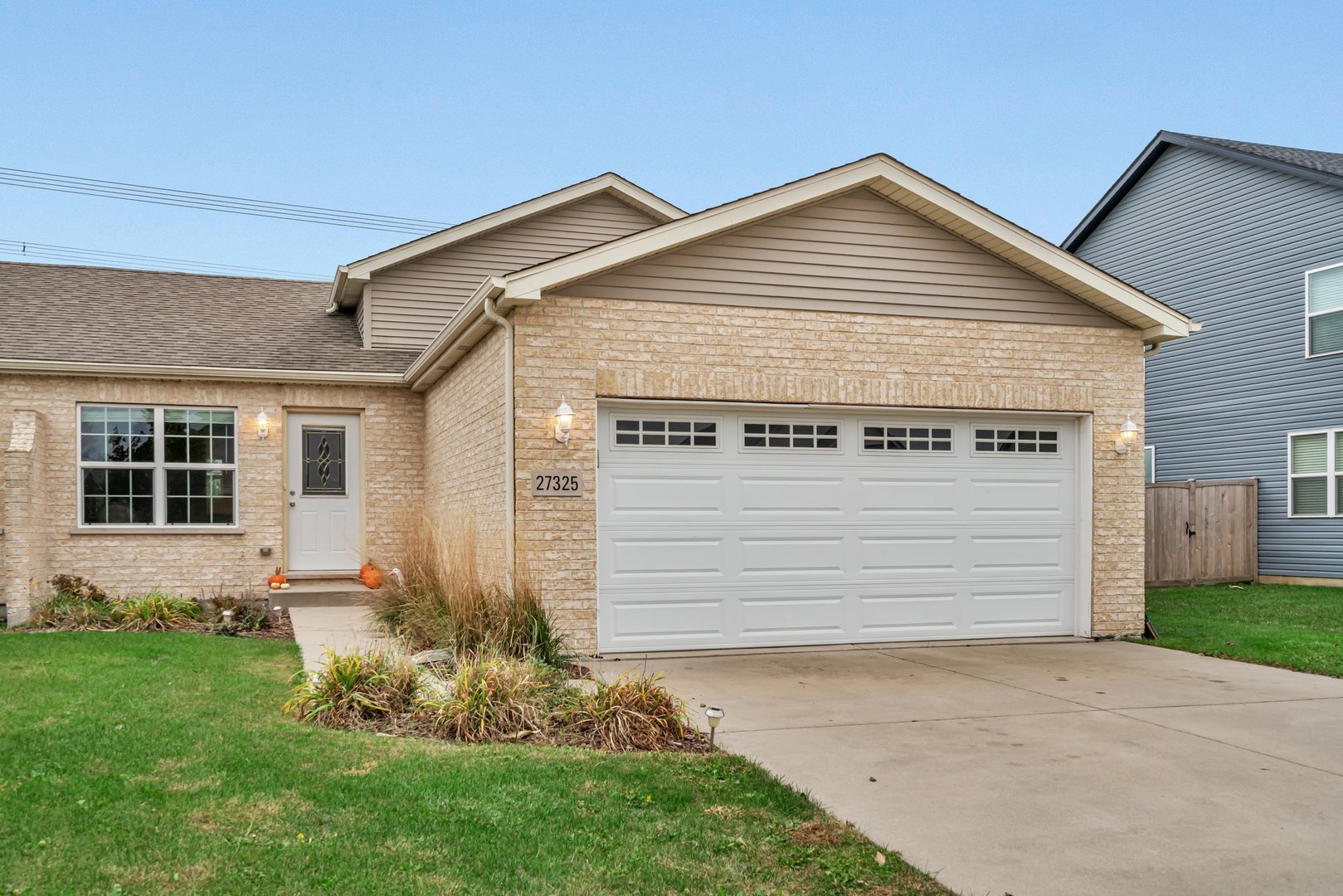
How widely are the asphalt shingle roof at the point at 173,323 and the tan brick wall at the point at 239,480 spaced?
14.1 inches

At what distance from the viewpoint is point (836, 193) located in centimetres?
1055

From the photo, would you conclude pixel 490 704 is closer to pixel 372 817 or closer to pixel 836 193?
pixel 372 817

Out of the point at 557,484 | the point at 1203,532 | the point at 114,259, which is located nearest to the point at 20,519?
the point at 557,484

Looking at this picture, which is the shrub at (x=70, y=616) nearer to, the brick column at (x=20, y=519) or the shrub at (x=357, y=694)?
the brick column at (x=20, y=519)

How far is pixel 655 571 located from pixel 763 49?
75.4ft

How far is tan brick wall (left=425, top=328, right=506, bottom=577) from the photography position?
988 cm

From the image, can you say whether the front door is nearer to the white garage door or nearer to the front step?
the front step

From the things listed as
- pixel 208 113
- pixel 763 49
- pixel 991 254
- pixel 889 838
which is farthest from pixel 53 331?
pixel 208 113

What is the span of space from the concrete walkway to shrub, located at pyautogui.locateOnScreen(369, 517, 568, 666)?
30 centimetres

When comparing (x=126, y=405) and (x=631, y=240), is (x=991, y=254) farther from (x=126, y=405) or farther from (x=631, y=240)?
(x=126, y=405)

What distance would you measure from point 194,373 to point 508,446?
242 inches

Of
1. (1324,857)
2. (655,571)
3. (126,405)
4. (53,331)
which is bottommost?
(1324,857)

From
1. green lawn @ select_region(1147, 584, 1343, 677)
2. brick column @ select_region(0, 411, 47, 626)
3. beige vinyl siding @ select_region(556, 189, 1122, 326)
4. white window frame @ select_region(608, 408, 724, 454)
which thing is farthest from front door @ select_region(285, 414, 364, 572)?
green lawn @ select_region(1147, 584, 1343, 677)

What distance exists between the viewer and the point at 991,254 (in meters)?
11.0
